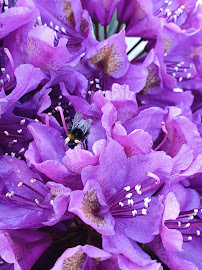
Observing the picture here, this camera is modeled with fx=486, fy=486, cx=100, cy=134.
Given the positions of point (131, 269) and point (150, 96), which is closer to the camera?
point (131, 269)

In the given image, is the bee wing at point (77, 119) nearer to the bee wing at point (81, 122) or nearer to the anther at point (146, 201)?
the bee wing at point (81, 122)

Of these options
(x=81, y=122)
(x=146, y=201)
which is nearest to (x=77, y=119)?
(x=81, y=122)

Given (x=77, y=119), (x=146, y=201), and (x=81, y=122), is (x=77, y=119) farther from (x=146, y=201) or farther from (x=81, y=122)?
(x=146, y=201)

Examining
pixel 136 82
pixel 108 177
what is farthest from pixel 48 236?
pixel 136 82

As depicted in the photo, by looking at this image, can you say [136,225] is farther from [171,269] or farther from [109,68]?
[109,68]

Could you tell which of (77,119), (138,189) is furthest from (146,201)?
(77,119)

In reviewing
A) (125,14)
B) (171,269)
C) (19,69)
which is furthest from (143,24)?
(171,269)

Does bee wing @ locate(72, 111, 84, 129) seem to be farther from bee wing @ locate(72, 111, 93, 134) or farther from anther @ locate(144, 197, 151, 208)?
anther @ locate(144, 197, 151, 208)

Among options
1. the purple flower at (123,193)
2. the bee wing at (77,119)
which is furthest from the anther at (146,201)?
the bee wing at (77,119)

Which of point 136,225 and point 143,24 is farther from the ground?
point 143,24
